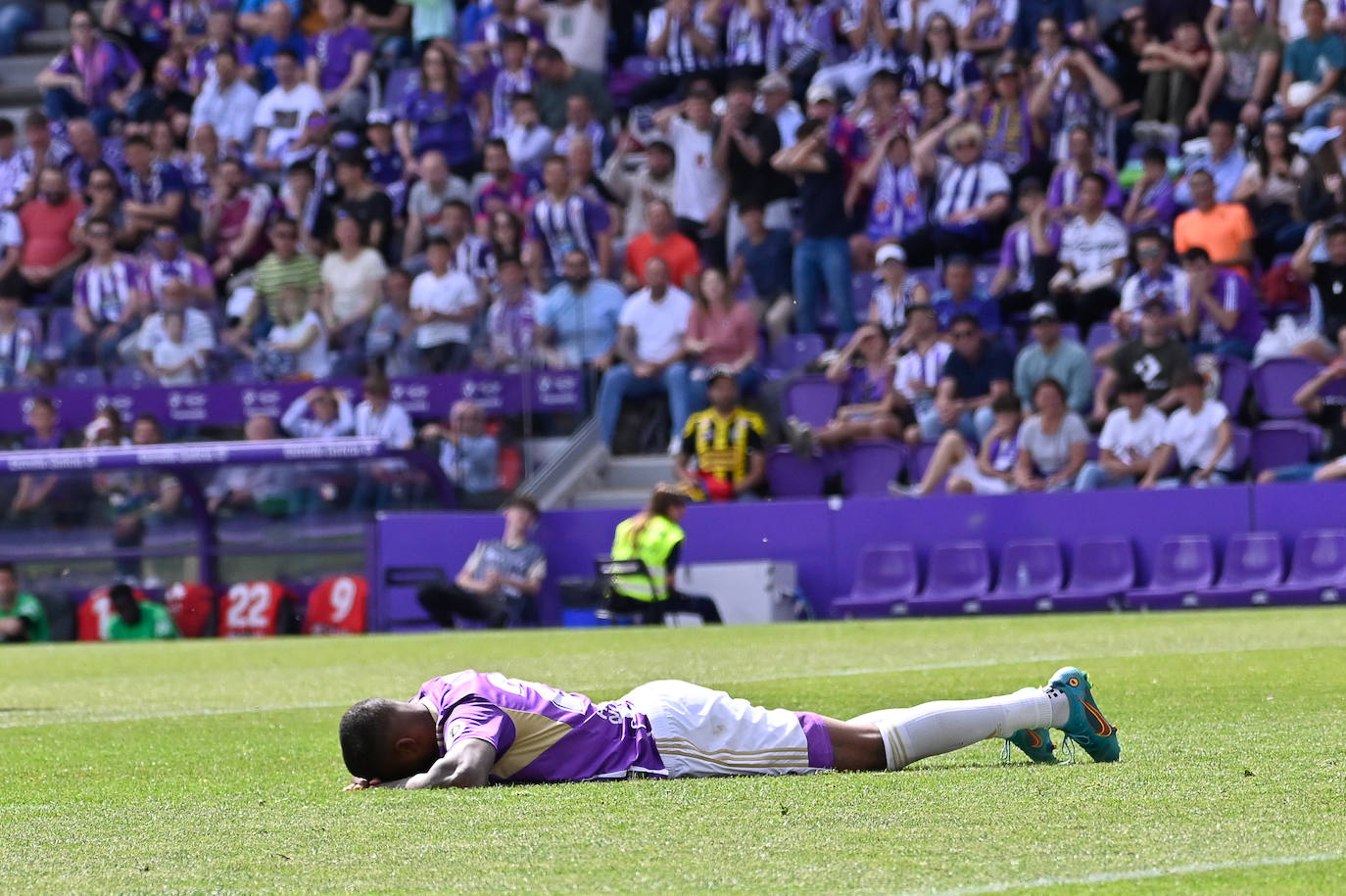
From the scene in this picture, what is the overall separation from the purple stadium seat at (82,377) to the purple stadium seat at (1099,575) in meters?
9.69

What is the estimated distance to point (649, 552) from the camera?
55.4ft

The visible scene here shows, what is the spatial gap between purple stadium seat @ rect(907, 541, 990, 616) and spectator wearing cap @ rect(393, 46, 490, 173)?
7.67m

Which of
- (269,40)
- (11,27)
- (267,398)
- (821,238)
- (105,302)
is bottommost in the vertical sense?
(267,398)

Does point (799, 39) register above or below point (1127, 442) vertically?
above

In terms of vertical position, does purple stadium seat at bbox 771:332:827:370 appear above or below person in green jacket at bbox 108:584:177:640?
above

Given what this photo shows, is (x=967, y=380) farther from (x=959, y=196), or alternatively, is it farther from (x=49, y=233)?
(x=49, y=233)

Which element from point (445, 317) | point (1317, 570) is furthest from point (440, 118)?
point (1317, 570)

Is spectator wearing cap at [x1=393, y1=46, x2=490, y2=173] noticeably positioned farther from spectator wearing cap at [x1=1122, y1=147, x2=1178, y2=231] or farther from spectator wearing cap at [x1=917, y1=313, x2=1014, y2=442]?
spectator wearing cap at [x1=1122, y1=147, x2=1178, y2=231]

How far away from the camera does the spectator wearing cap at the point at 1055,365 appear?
17328mm

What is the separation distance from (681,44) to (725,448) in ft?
19.6

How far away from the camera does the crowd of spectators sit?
17453 millimetres

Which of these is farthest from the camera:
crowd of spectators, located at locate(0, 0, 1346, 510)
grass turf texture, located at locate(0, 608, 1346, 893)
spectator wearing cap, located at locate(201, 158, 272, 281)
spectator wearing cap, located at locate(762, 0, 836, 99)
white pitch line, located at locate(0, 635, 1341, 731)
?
spectator wearing cap, located at locate(201, 158, 272, 281)

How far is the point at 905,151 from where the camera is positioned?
63.3 ft

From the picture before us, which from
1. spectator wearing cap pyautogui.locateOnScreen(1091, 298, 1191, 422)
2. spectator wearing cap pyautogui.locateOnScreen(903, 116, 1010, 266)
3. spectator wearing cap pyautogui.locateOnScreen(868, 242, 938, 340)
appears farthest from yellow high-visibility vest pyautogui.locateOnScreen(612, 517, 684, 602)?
spectator wearing cap pyautogui.locateOnScreen(903, 116, 1010, 266)
